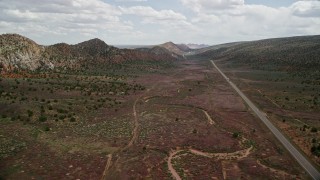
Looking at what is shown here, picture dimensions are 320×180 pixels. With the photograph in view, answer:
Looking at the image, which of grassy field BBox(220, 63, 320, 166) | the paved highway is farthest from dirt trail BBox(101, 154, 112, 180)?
grassy field BBox(220, 63, 320, 166)

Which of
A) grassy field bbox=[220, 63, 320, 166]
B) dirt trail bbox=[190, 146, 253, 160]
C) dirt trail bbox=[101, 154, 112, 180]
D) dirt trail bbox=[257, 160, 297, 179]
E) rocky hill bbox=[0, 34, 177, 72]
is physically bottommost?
dirt trail bbox=[257, 160, 297, 179]

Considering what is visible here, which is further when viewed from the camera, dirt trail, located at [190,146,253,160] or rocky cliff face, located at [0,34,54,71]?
rocky cliff face, located at [0,34,54,71]

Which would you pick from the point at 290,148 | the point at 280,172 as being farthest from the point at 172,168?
the point at 290,148

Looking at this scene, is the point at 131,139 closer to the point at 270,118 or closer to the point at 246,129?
the point at 246,129

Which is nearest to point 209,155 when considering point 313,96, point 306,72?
point 313,96

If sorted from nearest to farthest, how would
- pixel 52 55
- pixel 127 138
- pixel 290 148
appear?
pixel 290 148 < pixel 127 138 < pixel 52 55

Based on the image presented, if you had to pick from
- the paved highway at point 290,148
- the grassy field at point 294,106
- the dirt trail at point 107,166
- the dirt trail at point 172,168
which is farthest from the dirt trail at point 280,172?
the dirt trail at point 107,166

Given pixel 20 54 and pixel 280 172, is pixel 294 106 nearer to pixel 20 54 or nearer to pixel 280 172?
pixel 280 172

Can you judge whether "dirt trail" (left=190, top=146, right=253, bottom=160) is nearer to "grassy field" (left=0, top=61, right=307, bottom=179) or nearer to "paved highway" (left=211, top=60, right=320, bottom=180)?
"grassy field" (left=0, top=61, right=307, bottom=179)
